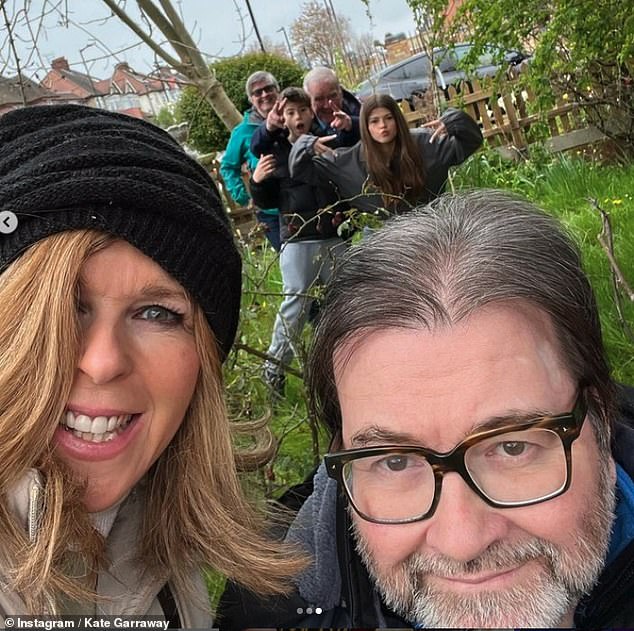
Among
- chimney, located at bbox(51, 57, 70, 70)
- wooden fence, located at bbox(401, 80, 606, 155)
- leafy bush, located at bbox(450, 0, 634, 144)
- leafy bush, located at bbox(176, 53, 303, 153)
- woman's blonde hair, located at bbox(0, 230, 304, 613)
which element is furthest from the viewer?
leafy bush, located at bbox(176, 53, 303, 153)

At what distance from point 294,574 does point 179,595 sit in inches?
10.1

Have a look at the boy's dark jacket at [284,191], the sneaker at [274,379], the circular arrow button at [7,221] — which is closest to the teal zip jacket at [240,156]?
the boy's dark jacket at [284,191]

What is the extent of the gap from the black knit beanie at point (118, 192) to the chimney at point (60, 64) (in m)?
2.10

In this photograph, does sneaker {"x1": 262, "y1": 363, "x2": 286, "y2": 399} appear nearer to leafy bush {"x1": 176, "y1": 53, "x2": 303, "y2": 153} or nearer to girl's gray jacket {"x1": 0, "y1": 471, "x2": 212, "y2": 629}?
girl's gray jacket {"x1": 0, "y1": 471, "x2": 212, "y2": 629}

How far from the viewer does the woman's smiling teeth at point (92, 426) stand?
1.34 m

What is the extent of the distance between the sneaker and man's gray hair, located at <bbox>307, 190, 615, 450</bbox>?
1.25 m

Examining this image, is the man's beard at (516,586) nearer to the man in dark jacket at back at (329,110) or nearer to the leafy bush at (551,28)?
the leafy bush at (551,28)

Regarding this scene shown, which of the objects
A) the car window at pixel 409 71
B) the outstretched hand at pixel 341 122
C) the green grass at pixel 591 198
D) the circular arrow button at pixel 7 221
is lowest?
the green grass at pixel 591 198

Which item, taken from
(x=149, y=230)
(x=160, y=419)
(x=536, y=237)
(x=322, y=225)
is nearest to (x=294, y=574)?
(x=160, y=419)

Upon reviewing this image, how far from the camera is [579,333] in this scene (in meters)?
1.46

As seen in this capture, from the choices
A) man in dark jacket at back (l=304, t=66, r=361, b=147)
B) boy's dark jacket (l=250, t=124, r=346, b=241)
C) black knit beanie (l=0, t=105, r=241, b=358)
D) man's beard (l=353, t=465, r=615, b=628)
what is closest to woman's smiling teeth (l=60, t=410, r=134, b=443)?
black knit beanie (l=0, t=105, r=241, b=358)

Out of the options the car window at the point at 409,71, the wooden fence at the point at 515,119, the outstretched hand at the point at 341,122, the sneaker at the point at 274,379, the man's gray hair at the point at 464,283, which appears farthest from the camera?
the car window at the point at 409,71

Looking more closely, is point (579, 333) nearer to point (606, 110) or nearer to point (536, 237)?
point (536, 237)

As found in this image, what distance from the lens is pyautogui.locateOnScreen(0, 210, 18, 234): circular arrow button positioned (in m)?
1.28
